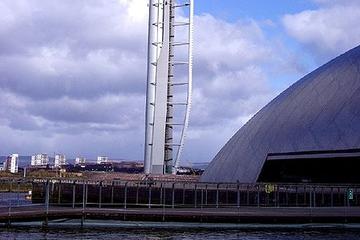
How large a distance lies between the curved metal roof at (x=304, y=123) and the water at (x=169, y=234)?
48.8ft

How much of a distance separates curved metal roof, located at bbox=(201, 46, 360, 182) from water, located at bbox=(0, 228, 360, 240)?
14.9m

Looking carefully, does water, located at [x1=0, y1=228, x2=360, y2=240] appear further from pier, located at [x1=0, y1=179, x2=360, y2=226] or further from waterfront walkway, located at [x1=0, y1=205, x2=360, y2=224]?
pier, located at [x1=0, y1=179, x2=360, y2=226]

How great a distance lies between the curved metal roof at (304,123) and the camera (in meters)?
47.9

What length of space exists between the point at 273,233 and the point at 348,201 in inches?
445

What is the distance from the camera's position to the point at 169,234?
1246 inches

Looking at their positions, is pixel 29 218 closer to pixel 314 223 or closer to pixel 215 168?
pixel 314 223

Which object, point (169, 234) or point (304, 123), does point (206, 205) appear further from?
point (304, 123)

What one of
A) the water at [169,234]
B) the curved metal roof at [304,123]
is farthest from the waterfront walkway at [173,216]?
the curved metal roof at [304,123]

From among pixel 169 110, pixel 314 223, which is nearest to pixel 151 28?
pixel 169 110

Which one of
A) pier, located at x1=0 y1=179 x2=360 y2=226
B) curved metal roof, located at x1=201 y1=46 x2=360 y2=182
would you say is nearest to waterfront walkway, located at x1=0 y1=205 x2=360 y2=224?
pier, located at x1=0 y1=179 x2=360 y2=226

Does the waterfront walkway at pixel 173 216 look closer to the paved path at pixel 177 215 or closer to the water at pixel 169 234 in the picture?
the paved path at pixel 177 215

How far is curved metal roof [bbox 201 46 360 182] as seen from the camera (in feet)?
157

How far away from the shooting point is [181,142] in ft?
256

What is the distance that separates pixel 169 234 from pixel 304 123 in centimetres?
2240
